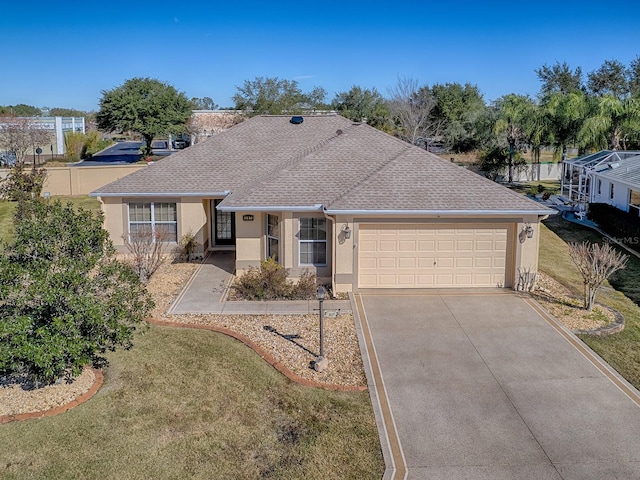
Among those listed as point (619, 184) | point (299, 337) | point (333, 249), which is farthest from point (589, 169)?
point (299, 337)

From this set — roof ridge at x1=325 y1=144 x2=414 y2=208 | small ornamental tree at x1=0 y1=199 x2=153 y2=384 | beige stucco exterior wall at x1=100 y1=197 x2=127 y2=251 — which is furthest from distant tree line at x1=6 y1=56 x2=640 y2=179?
small ornamental tree at x1=0 y1=199 x2=153 y2=384

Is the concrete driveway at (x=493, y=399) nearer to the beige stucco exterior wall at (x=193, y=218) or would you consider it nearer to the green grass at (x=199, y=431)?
the green grass at (x=199, y=431)

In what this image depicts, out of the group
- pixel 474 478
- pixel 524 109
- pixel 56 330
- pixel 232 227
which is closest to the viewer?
pixel 474 478

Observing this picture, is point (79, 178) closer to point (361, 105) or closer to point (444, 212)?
point (444, 212)

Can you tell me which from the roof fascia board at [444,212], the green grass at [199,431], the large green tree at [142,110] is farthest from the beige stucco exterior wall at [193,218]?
the large green tree at [142,110]

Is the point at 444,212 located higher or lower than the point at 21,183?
higher

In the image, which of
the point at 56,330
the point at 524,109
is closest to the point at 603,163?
the point at 524,109

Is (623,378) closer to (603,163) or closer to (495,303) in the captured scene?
(495,303)

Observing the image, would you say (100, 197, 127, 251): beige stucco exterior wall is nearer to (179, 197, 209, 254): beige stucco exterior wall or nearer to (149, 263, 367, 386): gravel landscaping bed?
(179, 197, 209, 254): beige stucco exterior wall
